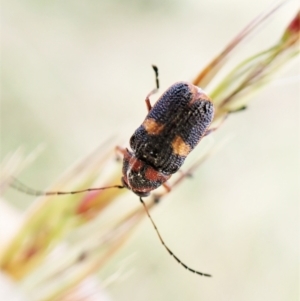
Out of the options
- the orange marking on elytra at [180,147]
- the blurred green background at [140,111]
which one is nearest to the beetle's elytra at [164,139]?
the orange marking on elytra at [180,147]

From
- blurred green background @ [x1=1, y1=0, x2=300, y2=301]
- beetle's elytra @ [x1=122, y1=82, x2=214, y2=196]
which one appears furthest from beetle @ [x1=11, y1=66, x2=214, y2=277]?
blurred green background @ [x1=1, y1=0, x2=300, y2=301]

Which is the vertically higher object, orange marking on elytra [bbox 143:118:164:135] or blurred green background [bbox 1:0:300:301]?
orange marking on elytra [bbox 143:118:164:135]

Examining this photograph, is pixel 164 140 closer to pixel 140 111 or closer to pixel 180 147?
pixel 180 147

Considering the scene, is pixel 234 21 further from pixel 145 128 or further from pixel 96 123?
pixel 145 128

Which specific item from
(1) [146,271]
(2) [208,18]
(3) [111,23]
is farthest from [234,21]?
(1) [146,271]

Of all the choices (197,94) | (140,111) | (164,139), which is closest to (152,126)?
(164,139)

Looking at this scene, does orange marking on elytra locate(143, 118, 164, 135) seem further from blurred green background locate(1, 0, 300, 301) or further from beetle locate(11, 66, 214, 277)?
blurred green background locate(1, 0, 300, 301)
